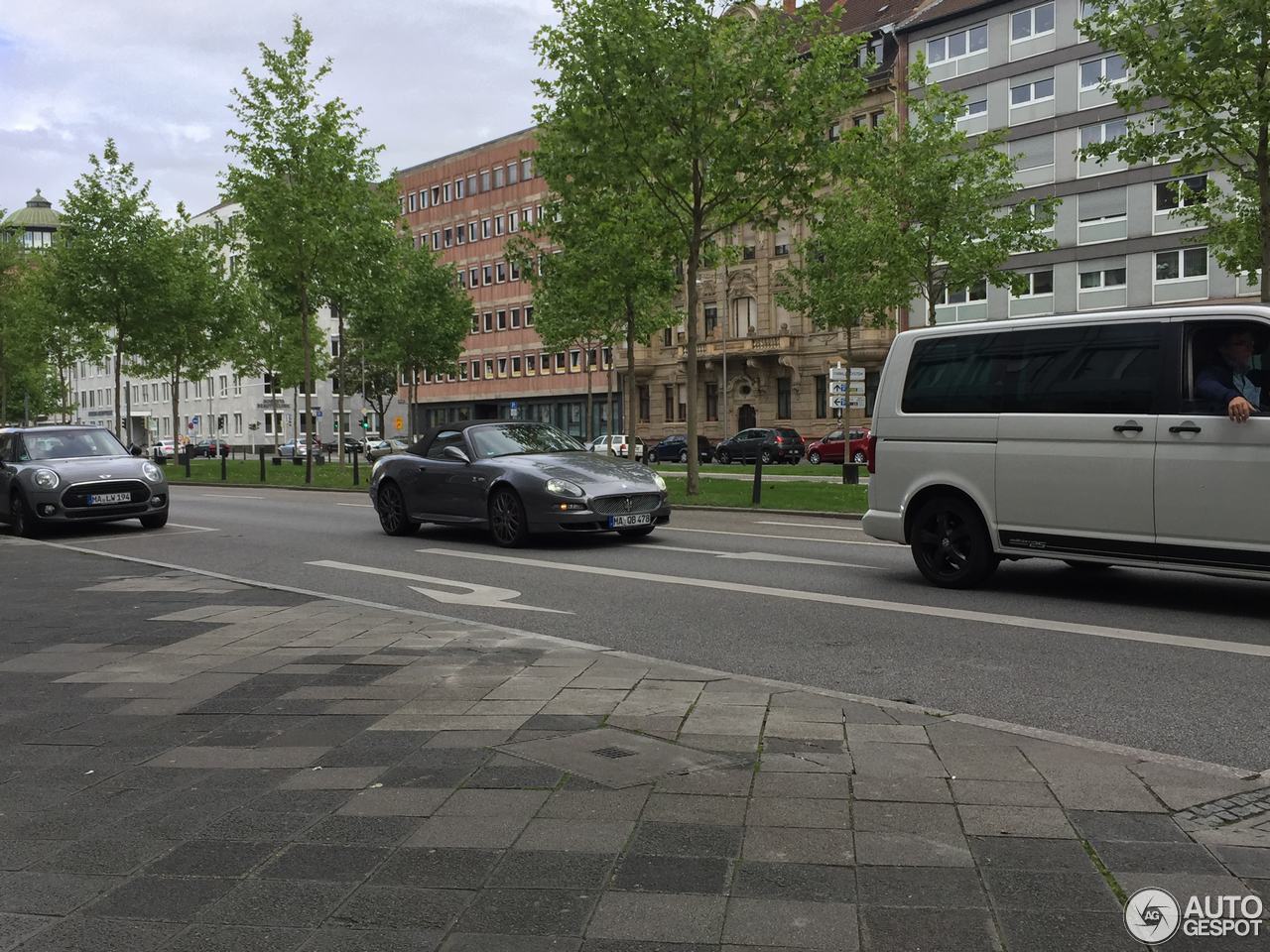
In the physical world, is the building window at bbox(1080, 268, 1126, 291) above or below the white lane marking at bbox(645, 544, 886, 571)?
above

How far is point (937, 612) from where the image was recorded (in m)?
8.63

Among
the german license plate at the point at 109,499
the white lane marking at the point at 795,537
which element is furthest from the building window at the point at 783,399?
the german license plate at the point at 109,499

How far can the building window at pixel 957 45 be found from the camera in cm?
5409

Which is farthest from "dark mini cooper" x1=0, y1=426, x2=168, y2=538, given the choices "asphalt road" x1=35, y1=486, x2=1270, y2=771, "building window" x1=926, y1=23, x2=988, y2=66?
"building window" x1=926, y1=23, x2=988, y2=66

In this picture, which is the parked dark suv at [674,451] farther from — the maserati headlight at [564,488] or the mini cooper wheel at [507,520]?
the maserati headlight at [564,488]

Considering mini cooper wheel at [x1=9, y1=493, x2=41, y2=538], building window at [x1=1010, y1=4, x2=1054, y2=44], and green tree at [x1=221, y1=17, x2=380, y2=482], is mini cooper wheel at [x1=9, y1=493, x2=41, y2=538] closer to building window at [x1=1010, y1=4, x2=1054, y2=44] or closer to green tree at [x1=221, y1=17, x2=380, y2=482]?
green tree at [x1=221, y1=17, x2=380, y2=482]

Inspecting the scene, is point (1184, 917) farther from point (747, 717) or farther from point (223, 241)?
point (223, 241)

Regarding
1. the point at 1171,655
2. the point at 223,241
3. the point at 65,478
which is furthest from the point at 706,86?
the point at 223,241

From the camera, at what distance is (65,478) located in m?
16.6

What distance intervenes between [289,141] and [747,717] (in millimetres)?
31154

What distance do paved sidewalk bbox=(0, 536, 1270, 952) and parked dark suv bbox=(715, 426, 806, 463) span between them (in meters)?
44.7

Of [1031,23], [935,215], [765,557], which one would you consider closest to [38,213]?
[1031,23]

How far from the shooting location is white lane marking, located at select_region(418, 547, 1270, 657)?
7.26m

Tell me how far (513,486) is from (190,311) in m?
33.1
